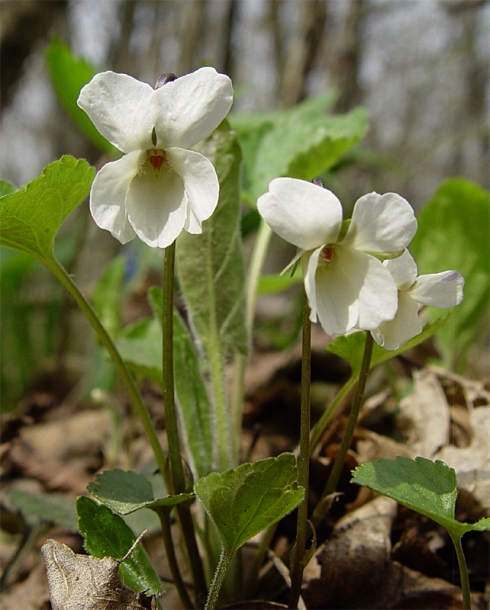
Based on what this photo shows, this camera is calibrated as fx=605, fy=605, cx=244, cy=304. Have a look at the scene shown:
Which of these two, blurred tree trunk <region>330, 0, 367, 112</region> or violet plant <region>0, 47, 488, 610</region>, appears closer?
violet plant <region>0, 47, 488, 610</region>

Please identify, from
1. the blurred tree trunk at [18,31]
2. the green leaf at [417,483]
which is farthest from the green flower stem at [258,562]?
the blurred tree trunk at [18,31]

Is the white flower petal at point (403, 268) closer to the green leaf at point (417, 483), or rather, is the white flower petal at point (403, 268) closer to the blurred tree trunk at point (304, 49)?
the green leaf at point (417, 483)

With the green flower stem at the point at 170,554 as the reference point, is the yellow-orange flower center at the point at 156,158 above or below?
above

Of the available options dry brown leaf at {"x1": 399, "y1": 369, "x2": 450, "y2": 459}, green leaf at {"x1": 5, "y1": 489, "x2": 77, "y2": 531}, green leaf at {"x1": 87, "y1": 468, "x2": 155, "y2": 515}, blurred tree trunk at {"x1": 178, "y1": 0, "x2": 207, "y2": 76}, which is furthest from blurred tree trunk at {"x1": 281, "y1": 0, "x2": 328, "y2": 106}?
green leaf at {"x1": 87, "y1": 468, "x2": 155, "y2": 515}

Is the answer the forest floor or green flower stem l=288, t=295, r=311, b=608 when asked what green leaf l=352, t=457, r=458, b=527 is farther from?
the forest floor

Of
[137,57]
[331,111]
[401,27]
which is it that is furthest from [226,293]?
[401,27]

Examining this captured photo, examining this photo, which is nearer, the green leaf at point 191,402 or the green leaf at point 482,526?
the green leaf at point 482,526

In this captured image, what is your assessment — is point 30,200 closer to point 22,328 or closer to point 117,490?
point 117,490
